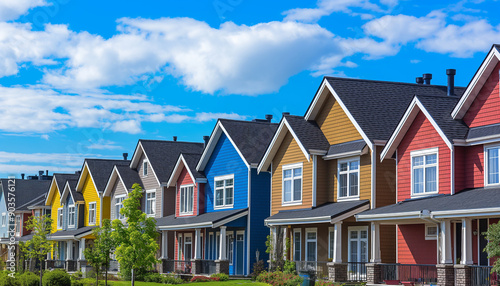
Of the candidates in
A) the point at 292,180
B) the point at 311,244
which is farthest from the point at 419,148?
the point at 292,180

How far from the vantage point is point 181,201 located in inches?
1892

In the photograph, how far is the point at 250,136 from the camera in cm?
4288

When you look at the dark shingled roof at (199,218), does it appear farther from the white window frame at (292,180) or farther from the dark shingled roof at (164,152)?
the white window frame at (292,180)

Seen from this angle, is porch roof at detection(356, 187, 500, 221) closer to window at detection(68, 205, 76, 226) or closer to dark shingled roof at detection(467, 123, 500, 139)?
dark shingled roof at detection(467, 123, 500, 139)

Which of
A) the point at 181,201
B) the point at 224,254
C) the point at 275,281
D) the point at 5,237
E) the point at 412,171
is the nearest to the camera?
the point at 412,171

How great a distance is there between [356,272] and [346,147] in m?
5.97

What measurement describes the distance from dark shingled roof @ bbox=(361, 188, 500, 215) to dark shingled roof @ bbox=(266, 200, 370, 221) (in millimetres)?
1792

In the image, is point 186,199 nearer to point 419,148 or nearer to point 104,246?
point 104,246

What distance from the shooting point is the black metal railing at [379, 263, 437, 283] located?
26.1 meters

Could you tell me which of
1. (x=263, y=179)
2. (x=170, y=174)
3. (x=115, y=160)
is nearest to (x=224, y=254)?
(x=263, y=179)

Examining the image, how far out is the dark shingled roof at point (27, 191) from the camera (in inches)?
3115

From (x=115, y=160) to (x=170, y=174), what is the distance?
588 inches

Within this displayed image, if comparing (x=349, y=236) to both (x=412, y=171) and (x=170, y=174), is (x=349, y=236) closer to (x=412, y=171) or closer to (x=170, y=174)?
(x=412, y=171)

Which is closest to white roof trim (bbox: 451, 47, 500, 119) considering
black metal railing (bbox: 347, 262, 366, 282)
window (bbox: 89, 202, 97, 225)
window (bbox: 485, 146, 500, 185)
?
window (bbox: 485, 146, 500, 185)
